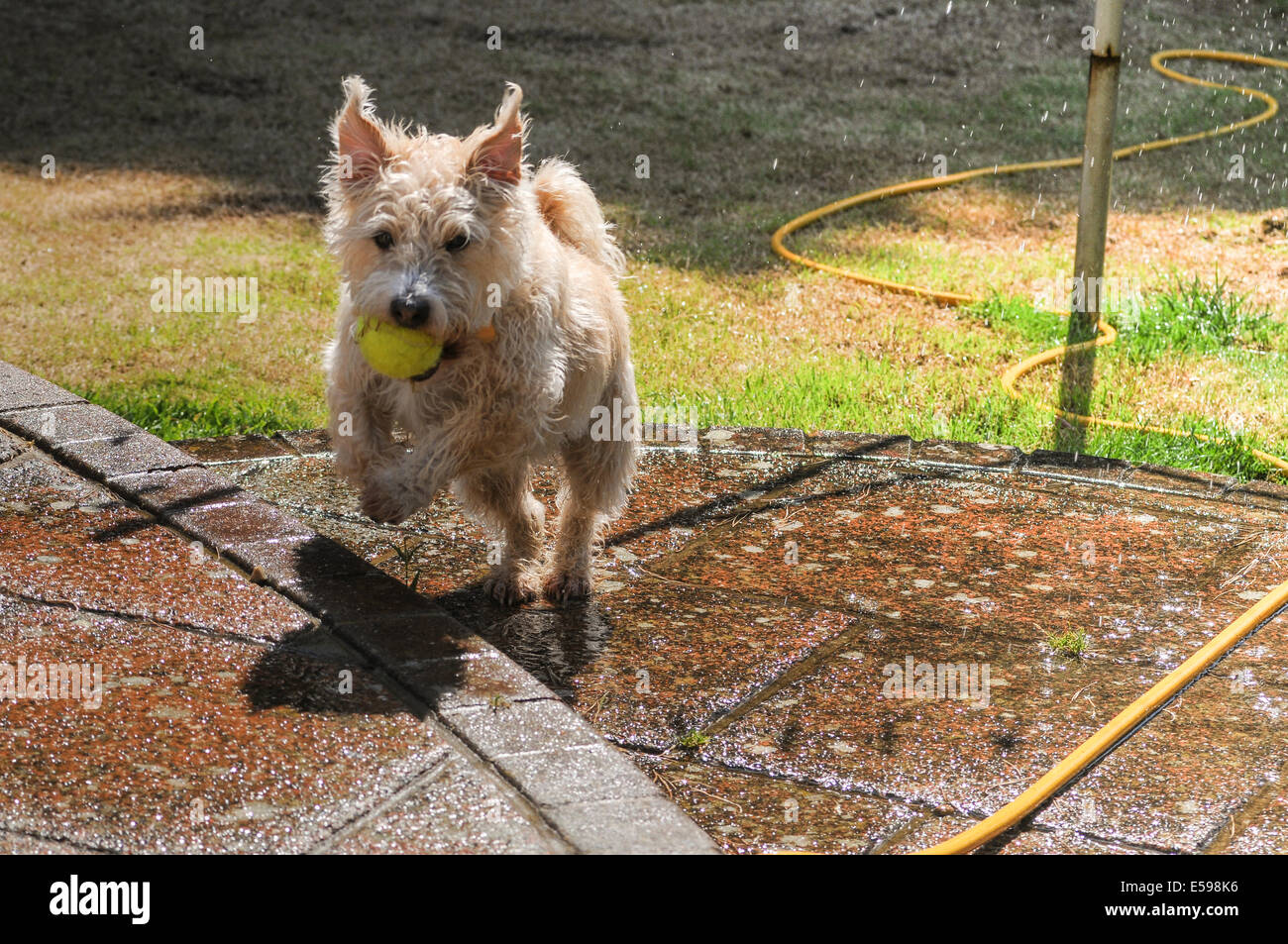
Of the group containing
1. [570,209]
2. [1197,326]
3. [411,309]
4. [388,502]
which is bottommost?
[388,502]

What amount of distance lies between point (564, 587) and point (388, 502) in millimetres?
765

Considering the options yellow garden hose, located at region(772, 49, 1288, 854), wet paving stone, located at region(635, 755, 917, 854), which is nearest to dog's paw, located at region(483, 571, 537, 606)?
wet paving stone, located at region(635, 755, 917, 854)

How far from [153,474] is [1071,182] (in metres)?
8.14

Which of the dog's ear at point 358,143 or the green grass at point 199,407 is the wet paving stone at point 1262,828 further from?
the green grass at point 199,407

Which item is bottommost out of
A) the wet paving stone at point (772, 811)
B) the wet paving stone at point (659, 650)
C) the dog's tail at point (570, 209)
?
the wet paving stone at point (772, 811)

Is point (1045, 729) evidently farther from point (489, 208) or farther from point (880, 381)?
point (880, 381)

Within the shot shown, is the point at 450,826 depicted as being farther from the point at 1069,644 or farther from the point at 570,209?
the point at 570,209

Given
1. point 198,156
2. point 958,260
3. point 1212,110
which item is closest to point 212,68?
point 198,156

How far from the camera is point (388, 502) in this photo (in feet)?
13.5

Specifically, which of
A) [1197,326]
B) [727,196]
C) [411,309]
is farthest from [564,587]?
[727,196]

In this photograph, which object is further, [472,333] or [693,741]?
[472,333]

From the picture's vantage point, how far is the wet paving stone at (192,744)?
2.90m

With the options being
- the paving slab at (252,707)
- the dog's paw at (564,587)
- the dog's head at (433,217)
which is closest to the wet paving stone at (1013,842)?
the paving slab at (252,707)

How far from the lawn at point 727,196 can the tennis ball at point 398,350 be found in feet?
7.62
